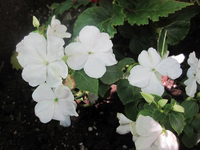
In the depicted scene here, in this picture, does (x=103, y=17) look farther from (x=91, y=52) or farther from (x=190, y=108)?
(x=190, y=108)

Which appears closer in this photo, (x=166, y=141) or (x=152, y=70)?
(x=166, y=141)

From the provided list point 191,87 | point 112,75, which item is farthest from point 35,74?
point 191,87

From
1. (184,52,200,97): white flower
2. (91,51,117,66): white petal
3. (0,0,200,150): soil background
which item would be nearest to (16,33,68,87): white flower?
(91,51,117,66): white petal

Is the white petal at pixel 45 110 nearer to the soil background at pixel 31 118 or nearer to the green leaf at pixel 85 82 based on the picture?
the green leaf at pixel 85 82

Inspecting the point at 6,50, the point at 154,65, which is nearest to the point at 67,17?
the point at 6,50

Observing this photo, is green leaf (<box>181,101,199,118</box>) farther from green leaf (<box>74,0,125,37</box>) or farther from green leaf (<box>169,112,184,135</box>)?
green leaf (<box>74,0,125,37</box>)

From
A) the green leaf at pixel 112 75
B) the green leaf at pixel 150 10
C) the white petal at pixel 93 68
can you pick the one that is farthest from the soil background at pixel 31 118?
the white petal at pixel 93 68

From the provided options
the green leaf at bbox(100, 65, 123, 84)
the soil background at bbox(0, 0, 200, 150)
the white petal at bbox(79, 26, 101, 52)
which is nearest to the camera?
the white petal at bbox(79, 26, 101, 52)

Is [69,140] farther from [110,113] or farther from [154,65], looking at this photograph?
[154,65]
